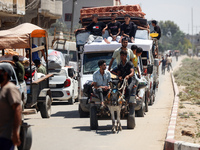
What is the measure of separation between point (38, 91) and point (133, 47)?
10.3ft

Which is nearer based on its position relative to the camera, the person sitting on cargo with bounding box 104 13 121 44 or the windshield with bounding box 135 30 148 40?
the person sitting on cargo with bounding box 104 13 121 44

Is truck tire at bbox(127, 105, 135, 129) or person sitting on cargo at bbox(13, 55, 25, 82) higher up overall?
person sitting on cargo at bbox(13, 55, 25, 82)

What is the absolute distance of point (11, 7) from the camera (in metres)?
29.0

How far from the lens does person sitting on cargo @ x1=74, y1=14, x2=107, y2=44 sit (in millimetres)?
16609

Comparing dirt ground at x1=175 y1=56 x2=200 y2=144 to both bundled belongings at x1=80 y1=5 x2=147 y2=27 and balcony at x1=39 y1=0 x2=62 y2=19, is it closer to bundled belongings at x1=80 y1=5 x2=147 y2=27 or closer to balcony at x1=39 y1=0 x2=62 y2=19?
bundled belongings at x1=80 y1=5 x2=147 y2=27

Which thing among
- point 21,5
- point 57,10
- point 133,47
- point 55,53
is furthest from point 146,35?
point 57,10

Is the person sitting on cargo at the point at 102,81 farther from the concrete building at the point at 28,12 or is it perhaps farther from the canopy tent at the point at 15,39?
the concrete building at the point at 28,12

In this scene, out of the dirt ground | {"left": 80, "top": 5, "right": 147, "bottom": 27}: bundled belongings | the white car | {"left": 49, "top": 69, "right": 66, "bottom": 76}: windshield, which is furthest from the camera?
{"left": 49, "top": 69, "right": 66, "bottom": 76}: windshield

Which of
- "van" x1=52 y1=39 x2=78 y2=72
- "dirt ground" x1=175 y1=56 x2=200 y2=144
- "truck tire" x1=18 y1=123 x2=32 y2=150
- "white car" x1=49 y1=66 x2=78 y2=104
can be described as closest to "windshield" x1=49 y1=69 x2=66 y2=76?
"white car" x1=49 y1=66 x2=78 y2=104

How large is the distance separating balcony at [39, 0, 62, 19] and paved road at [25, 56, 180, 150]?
860 inches

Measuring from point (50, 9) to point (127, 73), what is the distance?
26.8m

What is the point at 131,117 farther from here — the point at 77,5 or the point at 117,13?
the point at 77,5

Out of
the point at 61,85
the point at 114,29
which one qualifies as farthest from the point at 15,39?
the point at 61,85

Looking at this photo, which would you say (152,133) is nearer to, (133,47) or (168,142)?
(168,142)
